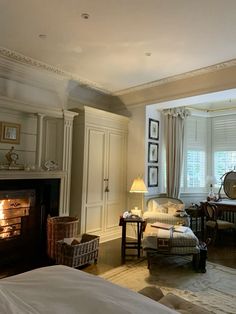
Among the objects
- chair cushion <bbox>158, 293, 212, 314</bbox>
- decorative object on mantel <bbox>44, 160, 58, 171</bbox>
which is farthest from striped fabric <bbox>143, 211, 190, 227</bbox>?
chair cushion <bbox>158, 293, 212, 314</bbox>

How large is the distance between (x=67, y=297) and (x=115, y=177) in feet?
12.8

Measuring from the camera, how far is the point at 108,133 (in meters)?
5.12

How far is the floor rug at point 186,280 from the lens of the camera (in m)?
2.77

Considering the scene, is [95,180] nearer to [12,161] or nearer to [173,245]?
[12,161]

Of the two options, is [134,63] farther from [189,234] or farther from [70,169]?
[189,234]

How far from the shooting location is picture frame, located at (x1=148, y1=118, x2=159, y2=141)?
5.38 m

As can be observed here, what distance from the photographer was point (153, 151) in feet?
17.9

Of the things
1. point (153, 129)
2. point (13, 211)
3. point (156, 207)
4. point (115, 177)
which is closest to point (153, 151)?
point (153, 129)

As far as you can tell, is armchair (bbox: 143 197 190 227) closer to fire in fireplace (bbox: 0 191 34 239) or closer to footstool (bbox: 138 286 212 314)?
fire in fireplace (bbox: 0 191 34 239)

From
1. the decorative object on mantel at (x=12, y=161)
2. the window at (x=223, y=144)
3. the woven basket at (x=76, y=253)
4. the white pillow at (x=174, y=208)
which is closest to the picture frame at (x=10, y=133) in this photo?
the decorative object on mantel at (x=12, y=161)

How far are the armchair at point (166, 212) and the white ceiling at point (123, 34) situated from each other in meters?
2.40

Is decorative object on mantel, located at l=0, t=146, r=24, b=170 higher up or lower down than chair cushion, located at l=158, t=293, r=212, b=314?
higher up

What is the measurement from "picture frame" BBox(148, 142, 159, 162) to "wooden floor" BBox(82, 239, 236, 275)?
69.1 inches

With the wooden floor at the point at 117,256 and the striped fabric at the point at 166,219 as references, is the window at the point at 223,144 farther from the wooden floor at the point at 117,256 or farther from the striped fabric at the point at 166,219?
the striped fabric at the point at 166,219
